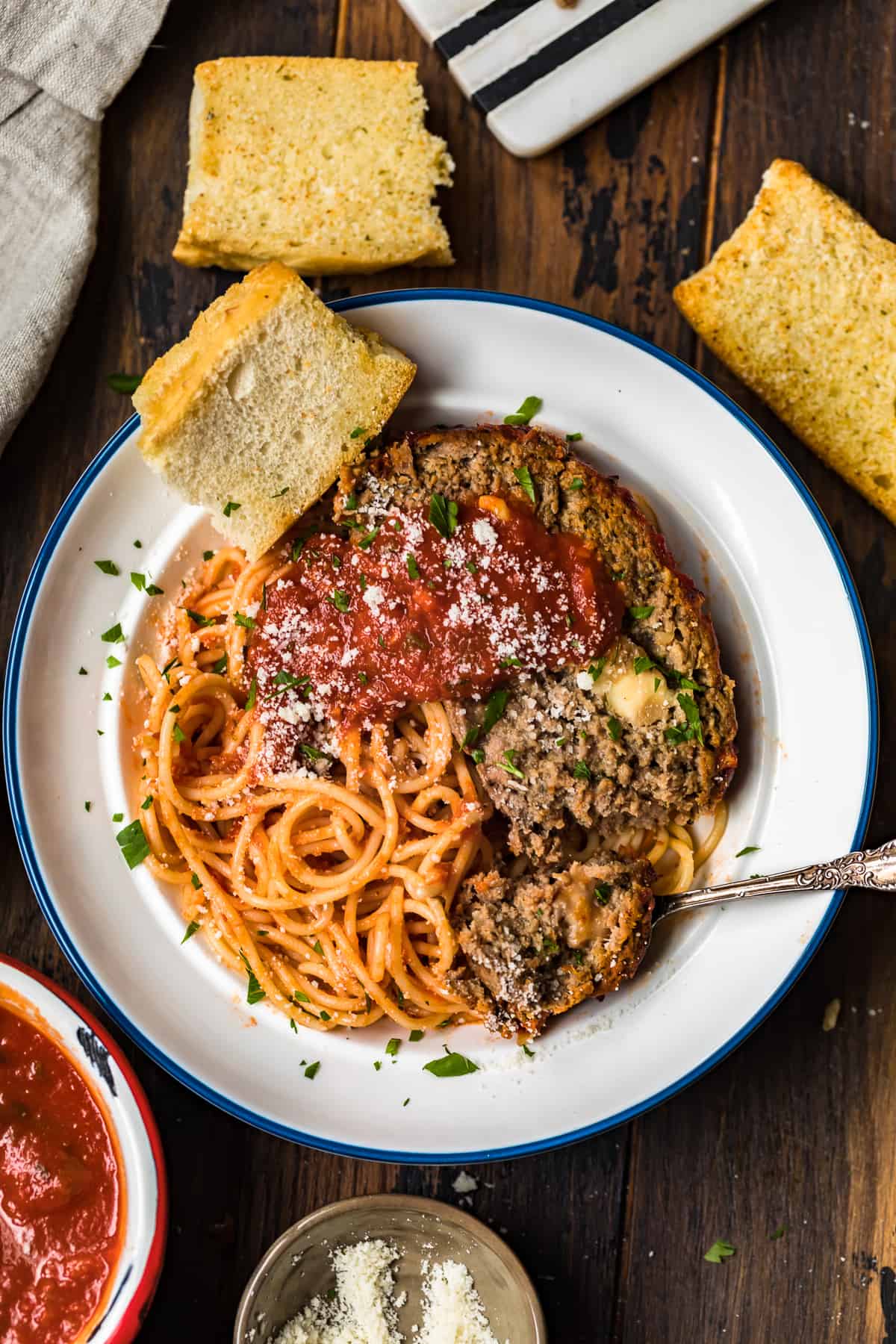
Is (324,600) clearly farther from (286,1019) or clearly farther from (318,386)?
(286,1019)

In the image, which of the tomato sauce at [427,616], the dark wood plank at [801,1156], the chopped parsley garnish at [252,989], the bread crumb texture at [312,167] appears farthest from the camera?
the dark wood plank at [801,1156]

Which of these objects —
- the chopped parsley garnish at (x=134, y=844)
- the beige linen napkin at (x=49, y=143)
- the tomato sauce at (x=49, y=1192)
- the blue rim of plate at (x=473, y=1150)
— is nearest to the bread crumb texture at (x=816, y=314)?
the blue rim of plate at (x=473, y=1150)

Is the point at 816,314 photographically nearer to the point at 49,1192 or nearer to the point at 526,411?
the point at 526,411

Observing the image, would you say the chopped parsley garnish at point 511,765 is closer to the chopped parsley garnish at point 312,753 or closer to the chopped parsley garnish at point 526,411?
the chopped parsley garnish at point 312,753

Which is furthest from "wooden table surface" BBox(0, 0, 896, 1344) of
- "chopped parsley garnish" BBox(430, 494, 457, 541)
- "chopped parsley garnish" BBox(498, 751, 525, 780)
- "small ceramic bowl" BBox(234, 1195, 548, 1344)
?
"chopped parsley garnish" BBox(498, 751, 525, 780)

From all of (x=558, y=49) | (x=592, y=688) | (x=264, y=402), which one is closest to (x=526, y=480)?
(x=592, y=688)

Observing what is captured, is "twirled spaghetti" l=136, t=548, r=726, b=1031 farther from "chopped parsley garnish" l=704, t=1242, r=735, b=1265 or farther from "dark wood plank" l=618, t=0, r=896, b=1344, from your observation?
"chopped parsley garnish" l=704, t=1242, r=735, b=1265
